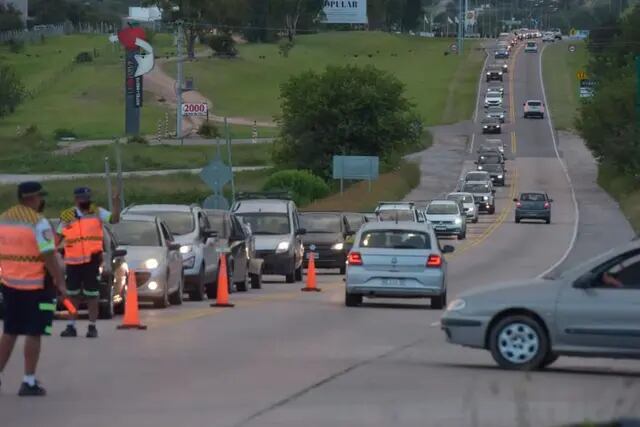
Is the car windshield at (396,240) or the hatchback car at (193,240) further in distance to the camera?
the hatchback car at (193,240)

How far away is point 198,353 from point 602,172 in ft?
246

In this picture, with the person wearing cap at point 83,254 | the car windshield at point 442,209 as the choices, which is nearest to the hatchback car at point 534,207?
the car windshield at point 442,209

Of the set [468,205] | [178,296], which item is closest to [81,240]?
[178,296]

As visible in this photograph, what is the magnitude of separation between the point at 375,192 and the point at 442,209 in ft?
60.1

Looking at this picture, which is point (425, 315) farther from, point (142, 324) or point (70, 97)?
point (70, 97)

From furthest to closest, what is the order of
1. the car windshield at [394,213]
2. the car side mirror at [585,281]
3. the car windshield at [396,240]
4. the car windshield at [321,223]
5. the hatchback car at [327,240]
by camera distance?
1. the car windshield at [394,213]
2. the car windshield at [321,223]
3. the hatchback car at [327,240]
4. the car windshield at [396,240]
5. the car side mirror at [585,281]

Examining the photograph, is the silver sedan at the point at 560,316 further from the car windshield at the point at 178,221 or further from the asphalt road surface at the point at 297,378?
the car windshield at the point at 178,221

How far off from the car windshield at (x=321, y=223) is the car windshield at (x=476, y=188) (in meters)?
33.9

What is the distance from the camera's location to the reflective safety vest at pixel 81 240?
61.3ft

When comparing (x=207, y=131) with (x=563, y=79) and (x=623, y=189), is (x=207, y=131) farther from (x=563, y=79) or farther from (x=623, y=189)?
(x=563, y=79)

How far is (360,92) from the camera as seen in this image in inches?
3029

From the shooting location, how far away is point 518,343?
1593 cm

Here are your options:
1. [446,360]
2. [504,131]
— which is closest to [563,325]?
[446,360]

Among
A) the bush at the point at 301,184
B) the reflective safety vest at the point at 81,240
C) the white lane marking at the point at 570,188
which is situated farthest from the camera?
the bush at the point at 301,184
